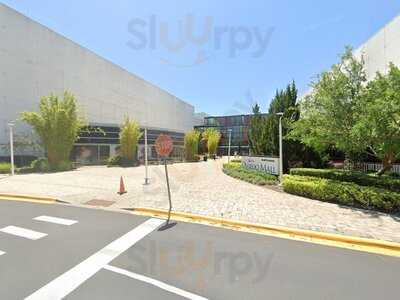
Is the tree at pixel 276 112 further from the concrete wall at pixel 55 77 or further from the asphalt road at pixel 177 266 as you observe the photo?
the concrete wall at pixel 55 77

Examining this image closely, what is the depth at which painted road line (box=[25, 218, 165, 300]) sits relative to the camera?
12.7 ft

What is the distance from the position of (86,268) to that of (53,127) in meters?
24.3

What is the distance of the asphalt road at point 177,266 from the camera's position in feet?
12.9

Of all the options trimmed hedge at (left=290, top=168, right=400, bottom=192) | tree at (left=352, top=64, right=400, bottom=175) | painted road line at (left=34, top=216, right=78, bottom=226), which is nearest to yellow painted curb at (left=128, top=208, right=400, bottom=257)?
painted road line at (left=34, top=216, right=78, bottom=226)

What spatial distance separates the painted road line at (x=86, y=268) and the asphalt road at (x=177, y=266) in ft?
0.05

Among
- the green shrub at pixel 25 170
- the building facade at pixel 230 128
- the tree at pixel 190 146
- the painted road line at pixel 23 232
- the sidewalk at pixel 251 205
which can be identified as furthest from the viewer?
the building facade at pixel 230 128

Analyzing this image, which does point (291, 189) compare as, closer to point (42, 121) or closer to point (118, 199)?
point (118, 199)

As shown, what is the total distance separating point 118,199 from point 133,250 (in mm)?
5760

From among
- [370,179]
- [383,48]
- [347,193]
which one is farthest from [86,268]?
[383,48]

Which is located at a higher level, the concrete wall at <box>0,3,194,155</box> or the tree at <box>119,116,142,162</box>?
the concrete wall at <box>0,3,194,155</box>

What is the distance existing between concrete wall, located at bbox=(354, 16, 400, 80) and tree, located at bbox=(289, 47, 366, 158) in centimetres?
445

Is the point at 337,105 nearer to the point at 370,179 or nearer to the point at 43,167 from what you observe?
the point at 370,179

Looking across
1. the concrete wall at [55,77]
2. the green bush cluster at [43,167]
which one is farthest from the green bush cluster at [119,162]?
the concrete wall at [55,77]

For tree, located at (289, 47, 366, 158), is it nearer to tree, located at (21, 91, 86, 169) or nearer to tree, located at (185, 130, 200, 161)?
tree, located at (21, 91, 86, 169)
